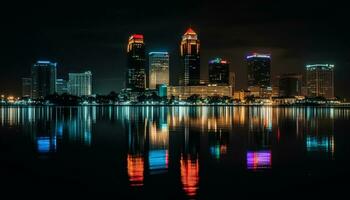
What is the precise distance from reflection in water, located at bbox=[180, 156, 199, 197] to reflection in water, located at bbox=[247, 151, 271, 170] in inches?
102

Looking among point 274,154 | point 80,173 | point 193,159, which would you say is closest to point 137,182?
point 80,173

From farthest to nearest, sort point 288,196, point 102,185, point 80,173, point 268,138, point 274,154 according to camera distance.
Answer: point 268,138 → point 274,154 → point 80,173 → point 102,185 → point 288,196

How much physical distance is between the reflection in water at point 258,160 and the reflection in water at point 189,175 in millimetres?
2585

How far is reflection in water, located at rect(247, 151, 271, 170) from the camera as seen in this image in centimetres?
1950

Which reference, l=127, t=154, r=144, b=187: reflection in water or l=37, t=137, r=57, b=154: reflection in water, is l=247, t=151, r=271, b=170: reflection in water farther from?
l=37, t=137, r=57, b=154: reflection in water

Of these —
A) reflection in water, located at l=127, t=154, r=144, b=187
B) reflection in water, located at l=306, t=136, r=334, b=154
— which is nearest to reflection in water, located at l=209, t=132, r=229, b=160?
reflection in water, located at l=127, t=154, r=144, b=187

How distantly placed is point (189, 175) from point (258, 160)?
5537mm

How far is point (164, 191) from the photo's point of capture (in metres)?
14.4

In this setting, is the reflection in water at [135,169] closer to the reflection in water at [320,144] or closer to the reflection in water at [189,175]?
the reflection in water at [189,175]

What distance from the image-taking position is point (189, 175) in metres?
17.2

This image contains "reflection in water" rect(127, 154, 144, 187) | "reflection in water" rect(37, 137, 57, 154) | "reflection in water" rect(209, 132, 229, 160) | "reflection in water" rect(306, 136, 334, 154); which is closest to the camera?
"reflection in water" rect(127, 154, 144, 187)

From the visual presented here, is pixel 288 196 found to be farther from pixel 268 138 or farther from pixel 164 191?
pixel 268 138

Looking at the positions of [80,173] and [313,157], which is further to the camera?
[313,157]

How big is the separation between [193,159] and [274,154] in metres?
4.95
